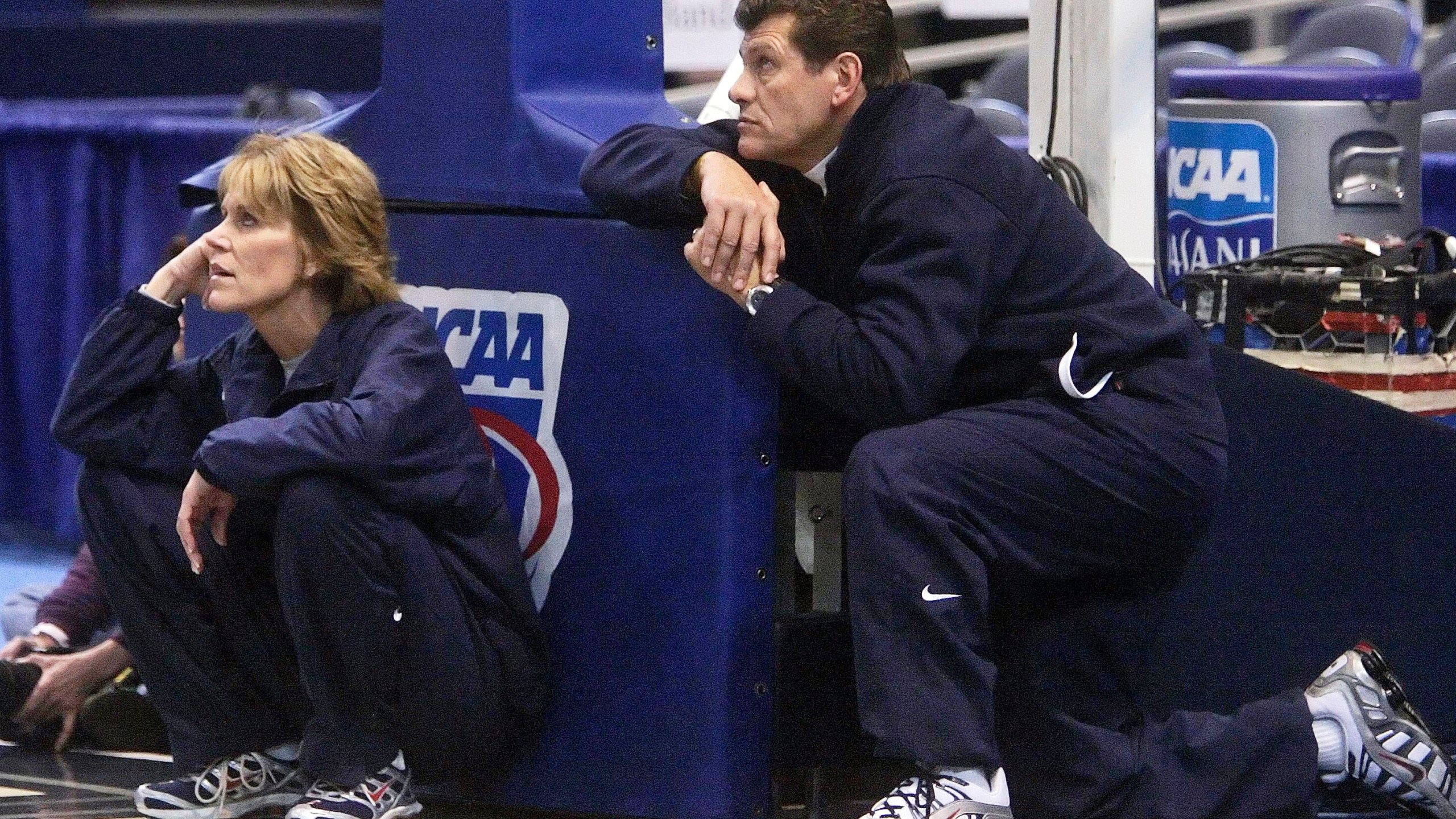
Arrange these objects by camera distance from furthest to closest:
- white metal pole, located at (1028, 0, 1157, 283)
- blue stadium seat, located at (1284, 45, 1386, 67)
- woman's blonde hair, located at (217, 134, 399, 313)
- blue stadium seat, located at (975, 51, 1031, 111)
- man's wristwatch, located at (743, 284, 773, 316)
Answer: blue stadium seat, located at (975, 51, 1031, 111) → blue stadium seat, located at (1284, 45, 1386, 67) → white metal pole, located at (1028, 0, 1157, 283) → woman's blonde hair, located at (217, 134, 399, 313) → man's wristwatch, located at (743, 284, 773, 316)

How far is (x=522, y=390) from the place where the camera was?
9.07 feet

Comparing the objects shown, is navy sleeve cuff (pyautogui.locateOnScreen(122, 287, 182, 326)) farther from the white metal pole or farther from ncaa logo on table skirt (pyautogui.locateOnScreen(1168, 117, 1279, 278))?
ncaa logo on table skirt (pyautogui.locateOnScreen(1168, 117, 1279, 278))

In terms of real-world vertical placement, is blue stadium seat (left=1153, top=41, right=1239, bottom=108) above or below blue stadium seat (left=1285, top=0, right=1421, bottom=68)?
below

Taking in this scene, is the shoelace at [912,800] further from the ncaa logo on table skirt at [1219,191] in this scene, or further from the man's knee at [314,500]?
the ncaa logo on table skirt at [1219,191]

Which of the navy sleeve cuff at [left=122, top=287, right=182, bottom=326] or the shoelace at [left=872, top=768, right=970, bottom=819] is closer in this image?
the shoelace at [left=872, top=768, right=970, bottom=819]

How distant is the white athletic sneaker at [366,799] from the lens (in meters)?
2.56

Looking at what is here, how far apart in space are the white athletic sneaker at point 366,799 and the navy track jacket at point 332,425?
0.59 feet

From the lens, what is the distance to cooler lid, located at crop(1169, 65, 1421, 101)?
333cm

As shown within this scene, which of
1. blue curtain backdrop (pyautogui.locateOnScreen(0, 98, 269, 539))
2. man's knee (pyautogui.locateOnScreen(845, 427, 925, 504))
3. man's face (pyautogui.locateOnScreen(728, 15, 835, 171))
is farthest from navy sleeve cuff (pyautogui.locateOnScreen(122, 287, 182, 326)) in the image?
blue curtain backdrop (pyautogui.locateOnScreen(0, 98, 269, 539))

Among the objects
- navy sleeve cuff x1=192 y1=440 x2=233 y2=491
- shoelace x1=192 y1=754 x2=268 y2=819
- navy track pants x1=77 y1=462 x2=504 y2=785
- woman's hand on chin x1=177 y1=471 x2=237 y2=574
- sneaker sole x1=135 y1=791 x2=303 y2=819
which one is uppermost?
navy sleeve cuff x1=192 y1=440 x2=233 y2=491

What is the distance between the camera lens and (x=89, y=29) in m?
9.38

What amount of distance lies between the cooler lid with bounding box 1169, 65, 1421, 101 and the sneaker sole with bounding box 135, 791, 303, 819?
1914 millimetres

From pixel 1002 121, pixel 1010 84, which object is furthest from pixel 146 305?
pixel 1010 84

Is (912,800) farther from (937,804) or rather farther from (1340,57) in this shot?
(1340,57)
